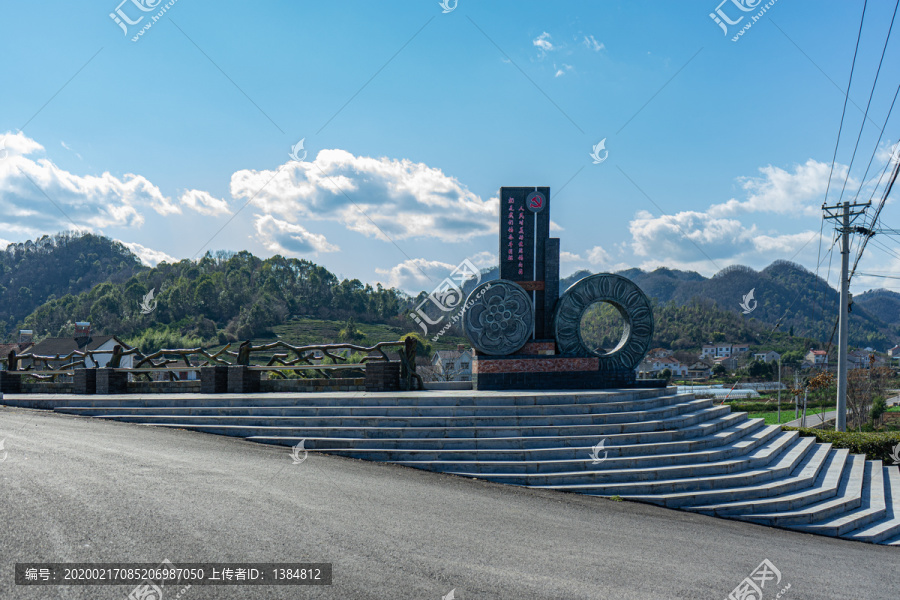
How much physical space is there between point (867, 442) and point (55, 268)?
142 metres

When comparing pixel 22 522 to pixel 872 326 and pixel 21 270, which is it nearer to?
pixel 21 270

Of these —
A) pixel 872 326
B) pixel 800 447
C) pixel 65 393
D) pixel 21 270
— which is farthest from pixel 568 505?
pixel 872 326

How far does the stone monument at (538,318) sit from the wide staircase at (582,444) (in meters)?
1.82

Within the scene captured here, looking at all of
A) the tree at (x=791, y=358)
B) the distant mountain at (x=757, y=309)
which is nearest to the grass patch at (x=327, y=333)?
the distant mountain at (x=757, y=309)

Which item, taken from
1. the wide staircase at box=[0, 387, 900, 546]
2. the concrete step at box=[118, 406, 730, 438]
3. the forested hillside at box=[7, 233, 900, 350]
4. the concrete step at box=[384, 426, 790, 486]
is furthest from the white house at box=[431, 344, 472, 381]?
the concrete step at box=[384, 426, 790, 486]

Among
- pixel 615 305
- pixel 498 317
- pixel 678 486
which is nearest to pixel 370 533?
pixel 678 486

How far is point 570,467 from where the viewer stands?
9.20 meters

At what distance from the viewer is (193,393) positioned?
12703mm

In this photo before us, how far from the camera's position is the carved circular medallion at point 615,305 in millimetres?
13789

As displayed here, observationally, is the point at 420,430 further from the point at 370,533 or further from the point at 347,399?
the point at 370,533

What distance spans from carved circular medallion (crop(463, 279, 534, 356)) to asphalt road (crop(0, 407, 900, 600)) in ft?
16.5

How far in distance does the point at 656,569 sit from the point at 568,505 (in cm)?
222

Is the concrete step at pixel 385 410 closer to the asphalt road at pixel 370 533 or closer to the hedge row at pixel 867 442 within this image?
the asphalt road at pixel 370 533

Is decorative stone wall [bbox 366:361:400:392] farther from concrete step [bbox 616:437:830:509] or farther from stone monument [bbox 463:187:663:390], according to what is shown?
concrete step [bbox 616:437:830:509]
